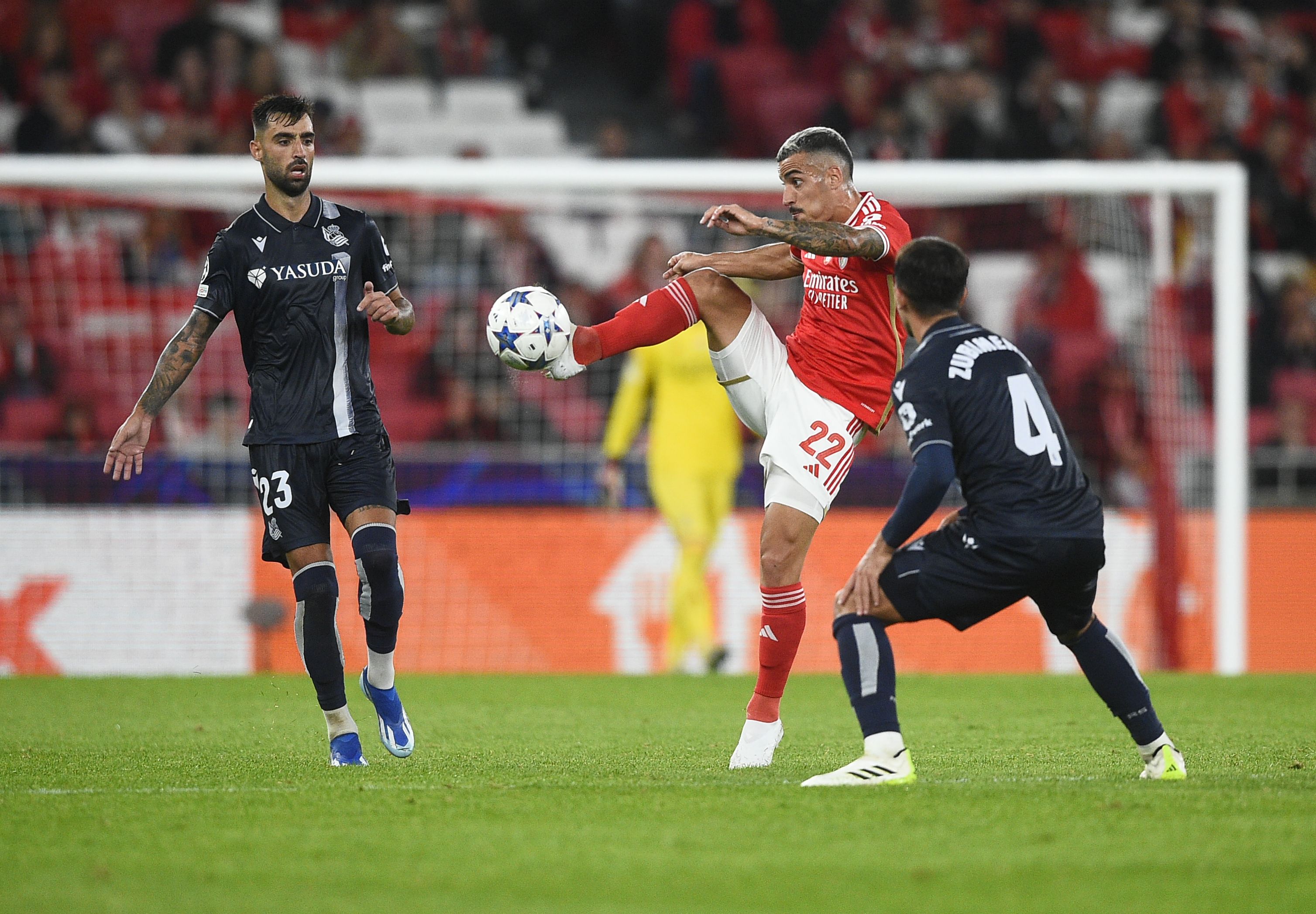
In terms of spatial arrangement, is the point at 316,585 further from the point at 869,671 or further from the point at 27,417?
the point at 27,417

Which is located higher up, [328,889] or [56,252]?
[56,252]

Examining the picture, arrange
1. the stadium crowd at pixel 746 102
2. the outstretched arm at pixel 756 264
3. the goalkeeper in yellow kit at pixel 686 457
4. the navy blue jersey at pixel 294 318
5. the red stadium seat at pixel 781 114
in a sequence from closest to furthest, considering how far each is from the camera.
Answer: the navy blue jersey at pixel 294 318
the outstretched arm at pixel 756 264
the goalkeeper in yellow kit at pixel 686 457
the stadium crowd at pixel 746 102
the red stadium seat at pixel 781 114

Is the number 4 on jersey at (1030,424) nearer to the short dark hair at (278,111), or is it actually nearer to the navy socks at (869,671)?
the navy socks at (869,671)

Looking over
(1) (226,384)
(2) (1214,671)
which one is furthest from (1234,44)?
(1) (226,384)

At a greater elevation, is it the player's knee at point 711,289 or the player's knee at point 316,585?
the player's knee at point 711,289

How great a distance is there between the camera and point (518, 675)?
10.7 metres

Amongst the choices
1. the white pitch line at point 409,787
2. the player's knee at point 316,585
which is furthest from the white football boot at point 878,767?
the player's knee at point 316,585

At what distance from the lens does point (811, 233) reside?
19.1 feet

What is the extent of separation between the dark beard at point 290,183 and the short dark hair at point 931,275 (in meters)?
2.30

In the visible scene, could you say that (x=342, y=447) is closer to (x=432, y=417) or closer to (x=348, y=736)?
(x=348, y=736)

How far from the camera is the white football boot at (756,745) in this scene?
5.84 metres

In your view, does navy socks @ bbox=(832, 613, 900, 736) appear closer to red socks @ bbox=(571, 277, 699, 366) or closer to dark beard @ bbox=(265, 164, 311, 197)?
red socks @ bbox=(571, 277, 699, 366)

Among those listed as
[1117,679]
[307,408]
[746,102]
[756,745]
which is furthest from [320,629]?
[746,102]

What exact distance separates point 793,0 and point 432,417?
304 inches
